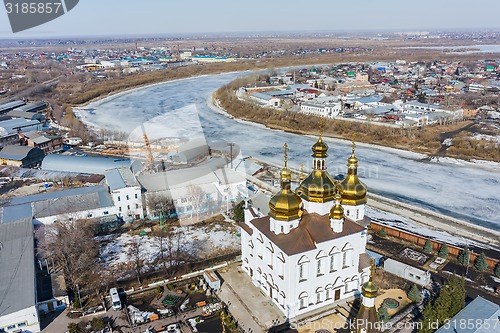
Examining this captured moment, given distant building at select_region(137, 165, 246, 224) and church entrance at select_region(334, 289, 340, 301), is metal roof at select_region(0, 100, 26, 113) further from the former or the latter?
church entrance at select_region(334, 289, 340, 301)

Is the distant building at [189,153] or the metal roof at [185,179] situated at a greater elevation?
the metal roof at [185,179]

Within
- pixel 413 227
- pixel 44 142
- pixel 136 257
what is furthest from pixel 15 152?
pixel 413 227

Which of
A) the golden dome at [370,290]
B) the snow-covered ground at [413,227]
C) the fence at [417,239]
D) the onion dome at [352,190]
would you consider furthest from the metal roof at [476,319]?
the snow-covered ground at [413,227]

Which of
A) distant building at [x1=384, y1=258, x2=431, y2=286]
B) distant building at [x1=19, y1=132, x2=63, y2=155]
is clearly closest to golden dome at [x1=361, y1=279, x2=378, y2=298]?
distant building at [x1=384, y1=258, x2=431, y2=286]

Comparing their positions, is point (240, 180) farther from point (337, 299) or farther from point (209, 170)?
point (337, 299)

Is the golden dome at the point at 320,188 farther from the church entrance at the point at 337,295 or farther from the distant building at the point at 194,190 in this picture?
the distant building at the point at 194,190

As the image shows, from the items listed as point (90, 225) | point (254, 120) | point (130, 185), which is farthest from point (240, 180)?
point (254, 120)

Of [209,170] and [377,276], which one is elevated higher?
[209,170]
